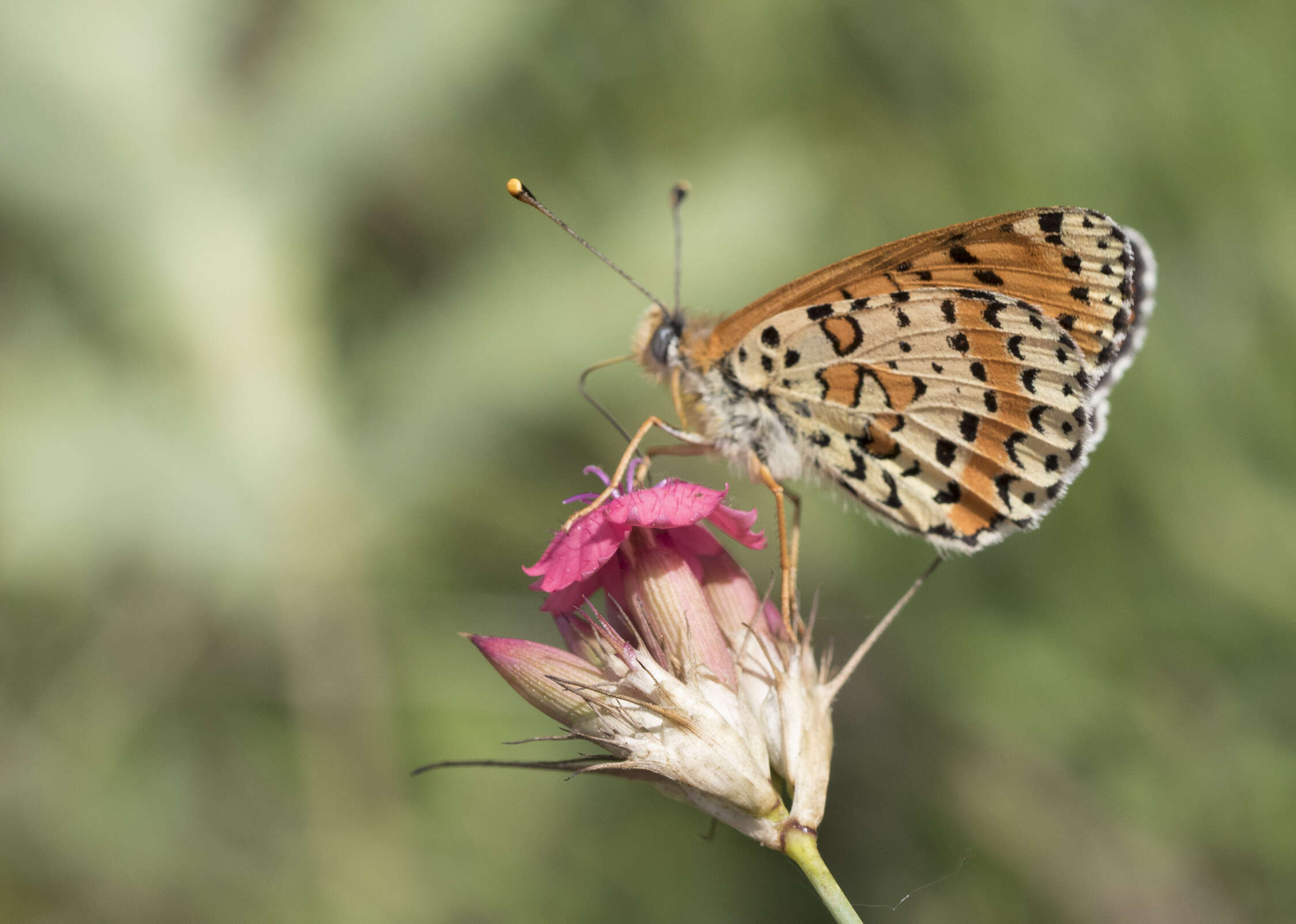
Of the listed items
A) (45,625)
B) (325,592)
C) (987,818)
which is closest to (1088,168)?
(987,818)

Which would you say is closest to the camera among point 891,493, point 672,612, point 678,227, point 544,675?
point 544,675

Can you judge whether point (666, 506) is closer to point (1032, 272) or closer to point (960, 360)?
point (960, 360)

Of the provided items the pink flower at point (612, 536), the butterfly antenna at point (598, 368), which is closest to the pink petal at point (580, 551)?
the pink flower at point (612, 536)

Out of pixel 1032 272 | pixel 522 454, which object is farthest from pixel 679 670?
pixel 522 454

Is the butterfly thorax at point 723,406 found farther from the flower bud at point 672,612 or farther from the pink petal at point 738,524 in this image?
the flower bud at point 672,612

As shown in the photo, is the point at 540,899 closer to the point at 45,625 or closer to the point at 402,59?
the point at 45,625
